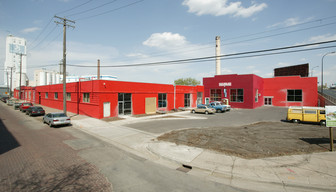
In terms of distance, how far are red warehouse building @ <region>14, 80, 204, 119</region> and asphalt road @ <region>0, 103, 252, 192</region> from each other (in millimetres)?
11250

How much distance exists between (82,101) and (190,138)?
61.7 ft

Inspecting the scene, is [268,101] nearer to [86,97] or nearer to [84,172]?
[86,97]

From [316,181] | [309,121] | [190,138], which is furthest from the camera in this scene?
[309,121]

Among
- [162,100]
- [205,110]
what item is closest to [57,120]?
[162,100]

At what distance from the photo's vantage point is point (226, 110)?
30578 mm

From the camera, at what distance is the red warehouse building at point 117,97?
21.2 m

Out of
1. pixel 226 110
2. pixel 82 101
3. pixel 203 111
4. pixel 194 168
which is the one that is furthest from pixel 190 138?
pixel 226 110

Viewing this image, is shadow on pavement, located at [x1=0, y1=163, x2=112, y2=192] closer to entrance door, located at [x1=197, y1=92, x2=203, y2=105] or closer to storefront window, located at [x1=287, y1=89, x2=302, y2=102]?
entrance door, located at [x1=197, y1=92, x2=203, y2=105]

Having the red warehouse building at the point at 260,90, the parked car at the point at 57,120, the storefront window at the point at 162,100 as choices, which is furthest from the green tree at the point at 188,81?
the parked car at the point at 57,120

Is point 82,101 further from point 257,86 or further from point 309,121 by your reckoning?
point 257,86

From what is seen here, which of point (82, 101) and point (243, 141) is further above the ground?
point (82, 101)

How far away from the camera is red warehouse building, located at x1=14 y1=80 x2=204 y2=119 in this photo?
69.5 feet

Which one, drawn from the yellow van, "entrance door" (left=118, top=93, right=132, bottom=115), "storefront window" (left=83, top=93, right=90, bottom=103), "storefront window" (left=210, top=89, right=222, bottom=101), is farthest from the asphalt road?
"storefront window" (left=210, top=89, right=222, bottom=101)

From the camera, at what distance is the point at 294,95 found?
1538 inches
